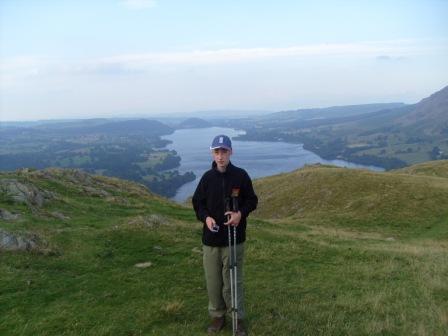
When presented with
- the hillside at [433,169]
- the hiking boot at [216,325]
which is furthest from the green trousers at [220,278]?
the hillside at [433,169]

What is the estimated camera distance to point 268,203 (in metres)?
52.9

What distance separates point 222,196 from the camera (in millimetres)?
10062

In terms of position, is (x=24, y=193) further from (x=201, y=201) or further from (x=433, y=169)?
(x=433, y=169)

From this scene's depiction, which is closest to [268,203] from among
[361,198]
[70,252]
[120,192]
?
[361,198]

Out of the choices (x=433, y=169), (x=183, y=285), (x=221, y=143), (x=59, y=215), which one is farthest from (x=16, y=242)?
(x=433, y=169)

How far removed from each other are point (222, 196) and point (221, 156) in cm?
89

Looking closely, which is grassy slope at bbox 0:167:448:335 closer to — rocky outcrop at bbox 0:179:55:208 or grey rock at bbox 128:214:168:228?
grey rock at bbox 128:214:168:228

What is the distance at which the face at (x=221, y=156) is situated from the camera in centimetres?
978

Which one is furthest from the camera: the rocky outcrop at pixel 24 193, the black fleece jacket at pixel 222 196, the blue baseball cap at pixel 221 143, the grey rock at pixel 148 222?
the rocky outcrop at pixel 24 193

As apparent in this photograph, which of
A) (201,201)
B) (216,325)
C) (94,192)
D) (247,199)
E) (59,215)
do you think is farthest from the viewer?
(94,192)

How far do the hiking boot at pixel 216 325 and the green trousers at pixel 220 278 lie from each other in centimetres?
11

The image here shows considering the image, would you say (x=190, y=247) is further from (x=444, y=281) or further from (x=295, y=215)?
(x=295, y=215)

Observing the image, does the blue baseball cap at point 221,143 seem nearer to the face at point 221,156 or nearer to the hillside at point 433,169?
the face at point 221,156

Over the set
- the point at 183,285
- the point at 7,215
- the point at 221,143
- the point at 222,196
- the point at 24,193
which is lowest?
the point at 183,285
